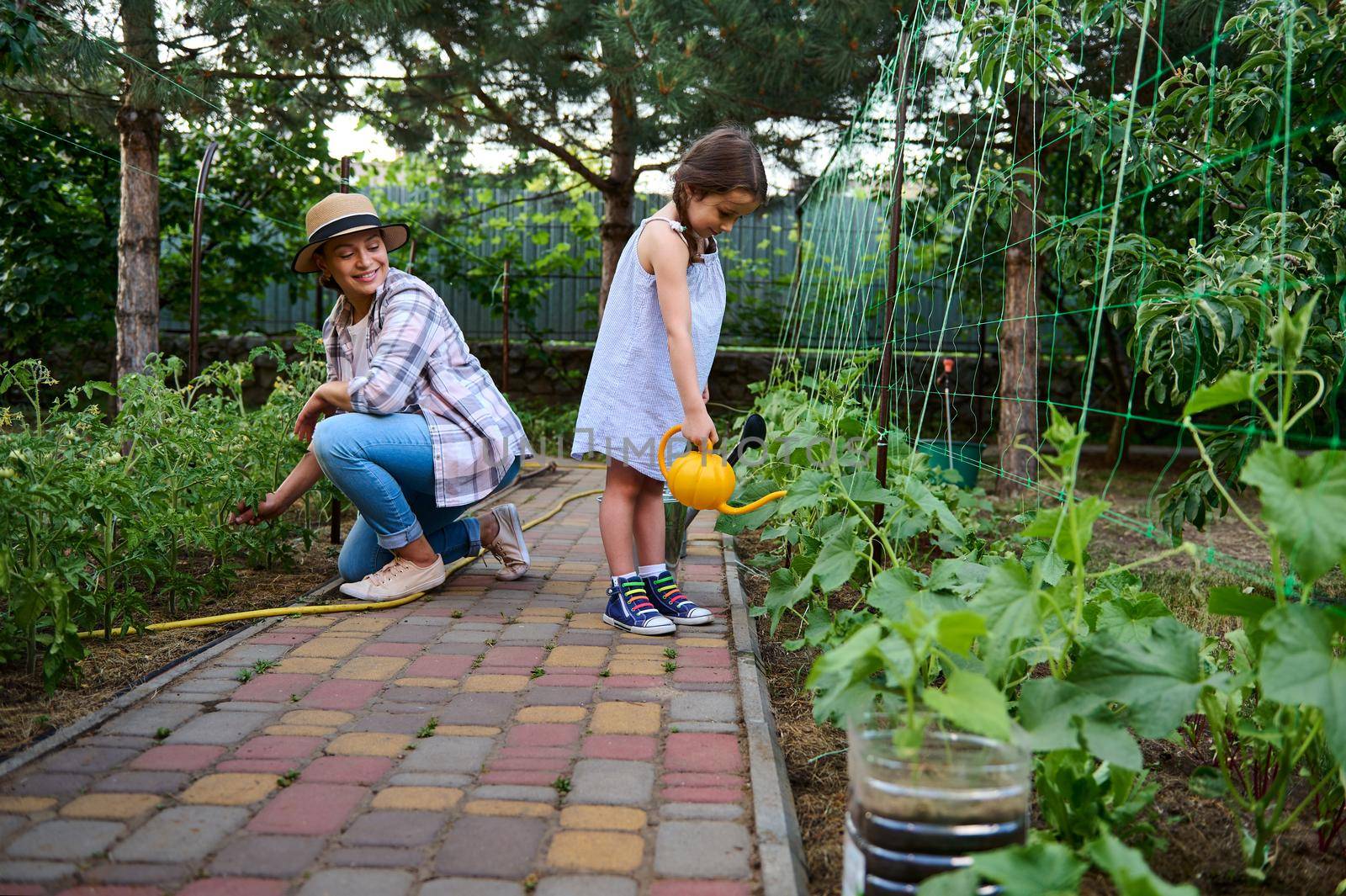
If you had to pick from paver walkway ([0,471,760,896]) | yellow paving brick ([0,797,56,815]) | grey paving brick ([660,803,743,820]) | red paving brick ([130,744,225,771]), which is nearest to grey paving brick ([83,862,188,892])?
paver walkway ([0,471,760,896])

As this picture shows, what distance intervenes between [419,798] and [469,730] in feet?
1.05

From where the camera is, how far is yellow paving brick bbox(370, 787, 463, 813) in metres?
1.67

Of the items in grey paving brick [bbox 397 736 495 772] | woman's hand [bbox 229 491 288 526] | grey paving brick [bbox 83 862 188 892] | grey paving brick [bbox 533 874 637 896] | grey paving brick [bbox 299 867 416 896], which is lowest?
grey paving brick [bbox 533 874 637 896]

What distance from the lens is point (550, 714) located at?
211 cm

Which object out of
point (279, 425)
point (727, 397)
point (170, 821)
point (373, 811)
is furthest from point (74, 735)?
point (727, 397)

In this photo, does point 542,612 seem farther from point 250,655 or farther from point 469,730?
point 469,730

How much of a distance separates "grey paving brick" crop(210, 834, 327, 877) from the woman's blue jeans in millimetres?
1443

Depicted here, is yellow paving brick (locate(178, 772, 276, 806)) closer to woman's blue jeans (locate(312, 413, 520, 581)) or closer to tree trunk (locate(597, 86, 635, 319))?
woman's blue jeans (locate(312, 413, 520, 581))

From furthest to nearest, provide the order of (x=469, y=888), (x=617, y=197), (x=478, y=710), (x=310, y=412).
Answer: (x=617, y=197)
(x=310, y=412)
(x=478, y=710)
(x=469, y=888)

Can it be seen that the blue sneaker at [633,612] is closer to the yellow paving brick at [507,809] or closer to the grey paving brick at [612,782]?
the grey paving brick at [612,782]

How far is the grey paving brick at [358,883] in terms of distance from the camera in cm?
140

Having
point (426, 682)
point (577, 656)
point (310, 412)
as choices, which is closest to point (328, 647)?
point (426, 682)

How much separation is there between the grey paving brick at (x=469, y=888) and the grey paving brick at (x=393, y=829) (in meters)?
0.12

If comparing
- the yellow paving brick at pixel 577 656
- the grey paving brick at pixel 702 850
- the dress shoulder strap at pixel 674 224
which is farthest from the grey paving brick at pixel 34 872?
the dress shoulder strap at pixel 674 224
